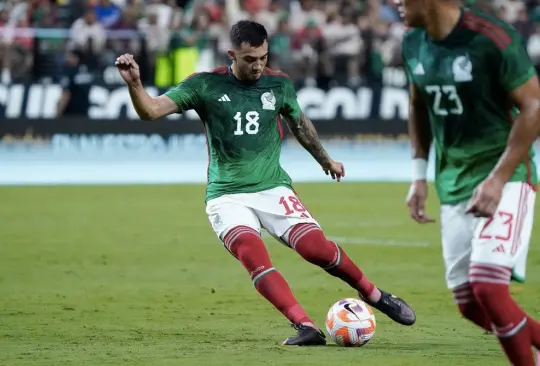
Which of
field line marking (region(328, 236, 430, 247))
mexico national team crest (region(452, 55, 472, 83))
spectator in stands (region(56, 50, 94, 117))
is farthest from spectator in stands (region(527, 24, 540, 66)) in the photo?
mexico national team crest (region(452, 55, 472, 83))

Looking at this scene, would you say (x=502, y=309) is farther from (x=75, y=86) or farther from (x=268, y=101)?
(x=75, y=86)

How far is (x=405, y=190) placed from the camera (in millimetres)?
18328

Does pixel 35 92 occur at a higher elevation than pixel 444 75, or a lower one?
lower

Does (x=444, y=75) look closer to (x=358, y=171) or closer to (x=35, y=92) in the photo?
(x=358, y=171)

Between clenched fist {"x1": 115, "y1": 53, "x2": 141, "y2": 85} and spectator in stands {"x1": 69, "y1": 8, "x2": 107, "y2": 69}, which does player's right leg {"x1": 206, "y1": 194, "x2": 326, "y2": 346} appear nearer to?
clenched fist {"x1": 115, "y1": 53, "x2": 141, "y2": 85}

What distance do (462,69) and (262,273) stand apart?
2.39 metres

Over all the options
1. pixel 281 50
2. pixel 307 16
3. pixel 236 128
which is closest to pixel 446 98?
pixel 236 128

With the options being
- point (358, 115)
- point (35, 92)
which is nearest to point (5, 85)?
point (35, 92)

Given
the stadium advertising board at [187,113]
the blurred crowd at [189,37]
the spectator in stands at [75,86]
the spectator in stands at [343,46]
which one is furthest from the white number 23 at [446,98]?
the spectator in stands at [343,46]

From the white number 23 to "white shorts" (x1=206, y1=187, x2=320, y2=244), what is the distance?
218 centimetres

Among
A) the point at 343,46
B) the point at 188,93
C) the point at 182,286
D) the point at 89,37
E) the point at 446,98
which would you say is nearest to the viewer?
the point at 446,98

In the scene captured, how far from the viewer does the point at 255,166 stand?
8.28 meters

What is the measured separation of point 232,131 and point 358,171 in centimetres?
1325

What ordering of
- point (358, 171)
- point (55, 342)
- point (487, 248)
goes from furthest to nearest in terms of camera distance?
point (358, 171) → point (55, 342) → point (487, 248)
